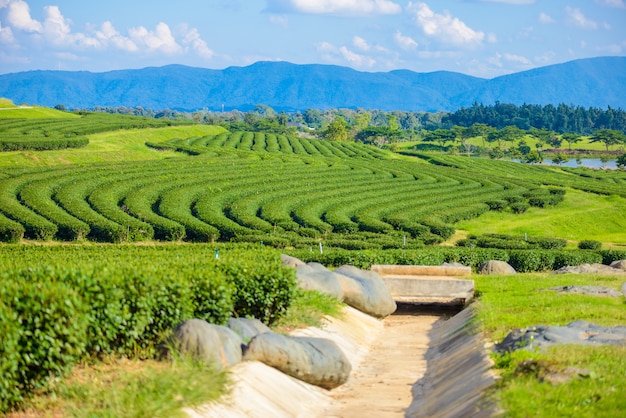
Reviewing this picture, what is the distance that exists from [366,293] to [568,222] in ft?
163

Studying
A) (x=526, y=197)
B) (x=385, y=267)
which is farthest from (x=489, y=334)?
(x=526, y=197)

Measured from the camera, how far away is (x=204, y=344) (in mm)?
14977

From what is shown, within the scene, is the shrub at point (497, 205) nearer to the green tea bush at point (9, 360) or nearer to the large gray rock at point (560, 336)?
the large gray rock at point (560, 336)

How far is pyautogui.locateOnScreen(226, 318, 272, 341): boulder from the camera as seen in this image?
17.6 m

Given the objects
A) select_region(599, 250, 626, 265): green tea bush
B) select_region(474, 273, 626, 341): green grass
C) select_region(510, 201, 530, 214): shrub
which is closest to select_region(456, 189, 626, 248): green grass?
select_region(510, 201, 530, 214): shrub

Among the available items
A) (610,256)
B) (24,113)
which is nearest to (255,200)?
(610,256)

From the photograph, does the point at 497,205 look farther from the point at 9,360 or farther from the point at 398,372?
the point at 9,360

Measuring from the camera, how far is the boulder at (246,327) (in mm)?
17578

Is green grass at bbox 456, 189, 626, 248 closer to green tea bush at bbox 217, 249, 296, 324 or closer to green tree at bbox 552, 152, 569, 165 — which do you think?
green tea bush at bbox 217, 249, 296, 324

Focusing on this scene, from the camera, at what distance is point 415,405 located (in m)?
17.5

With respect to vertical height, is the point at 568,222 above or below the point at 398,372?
below

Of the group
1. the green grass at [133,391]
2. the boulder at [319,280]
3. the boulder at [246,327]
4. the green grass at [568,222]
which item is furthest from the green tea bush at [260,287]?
the green grass at [568,222]

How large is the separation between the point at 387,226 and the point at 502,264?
62.1ft

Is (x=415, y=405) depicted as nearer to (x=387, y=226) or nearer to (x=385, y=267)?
(x=385, y=267)
